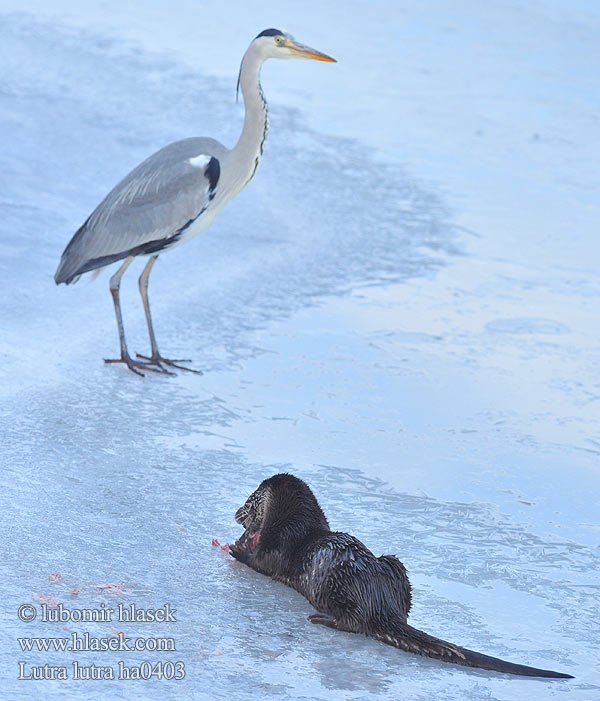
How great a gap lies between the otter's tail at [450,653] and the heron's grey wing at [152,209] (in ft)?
9.81

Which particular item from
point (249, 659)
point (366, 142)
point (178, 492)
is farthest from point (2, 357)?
point (366, 142)

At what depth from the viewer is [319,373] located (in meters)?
5.69

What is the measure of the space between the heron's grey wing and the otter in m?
2.26

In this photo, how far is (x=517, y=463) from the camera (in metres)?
4.88

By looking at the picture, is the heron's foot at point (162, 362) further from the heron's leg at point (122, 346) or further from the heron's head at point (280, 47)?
the heron's head at point (280, 47)

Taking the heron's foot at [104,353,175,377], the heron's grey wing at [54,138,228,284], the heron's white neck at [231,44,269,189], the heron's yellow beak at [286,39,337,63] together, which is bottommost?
the heron's foot at [104,353,175,377]

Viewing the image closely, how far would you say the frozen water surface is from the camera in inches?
137

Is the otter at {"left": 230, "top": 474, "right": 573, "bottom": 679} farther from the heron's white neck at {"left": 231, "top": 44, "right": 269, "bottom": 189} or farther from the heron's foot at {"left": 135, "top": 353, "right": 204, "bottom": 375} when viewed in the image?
the heron's white neck at {"left": 231, "top": 44, "right": 269, "bottom": 189}

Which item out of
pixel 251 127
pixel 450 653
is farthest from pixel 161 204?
pixel 450 653

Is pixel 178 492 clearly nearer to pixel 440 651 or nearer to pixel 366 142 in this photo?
pixel 440 651

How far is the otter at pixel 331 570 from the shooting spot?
3.32m

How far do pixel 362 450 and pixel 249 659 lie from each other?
5.80 ft

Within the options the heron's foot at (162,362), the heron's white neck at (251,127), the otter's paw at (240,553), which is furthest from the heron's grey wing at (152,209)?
the otter's paw at (240,553)

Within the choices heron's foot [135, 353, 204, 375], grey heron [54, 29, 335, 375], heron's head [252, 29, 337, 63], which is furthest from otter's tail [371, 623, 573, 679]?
heron's head [252, 29, 337, 63]
